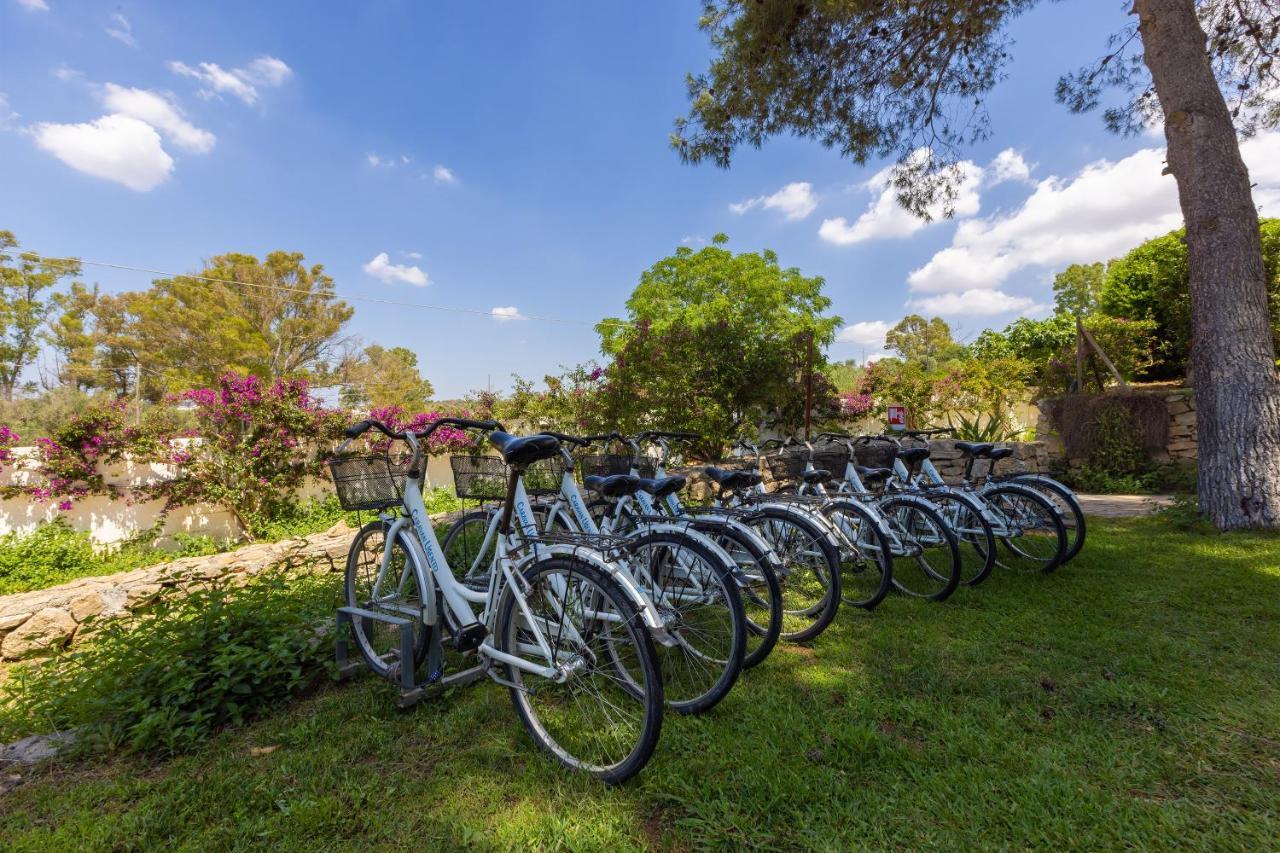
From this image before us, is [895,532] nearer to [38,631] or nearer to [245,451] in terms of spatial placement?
[38,631]

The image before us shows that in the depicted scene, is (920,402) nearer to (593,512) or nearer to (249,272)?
(593,512)

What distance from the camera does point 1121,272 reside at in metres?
11.0

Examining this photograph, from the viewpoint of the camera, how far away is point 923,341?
1465 inches

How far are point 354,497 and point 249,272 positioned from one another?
23821mm

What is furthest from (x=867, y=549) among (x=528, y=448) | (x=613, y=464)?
(x=528, y=448)

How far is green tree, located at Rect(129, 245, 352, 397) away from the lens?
1944 centimetres

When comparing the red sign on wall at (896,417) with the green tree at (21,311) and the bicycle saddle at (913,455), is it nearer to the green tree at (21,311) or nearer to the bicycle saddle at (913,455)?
the bicycle saddle at (913,455)

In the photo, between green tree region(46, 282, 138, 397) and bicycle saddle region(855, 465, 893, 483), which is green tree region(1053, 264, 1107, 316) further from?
green tree region(46, 282, 138, 397)

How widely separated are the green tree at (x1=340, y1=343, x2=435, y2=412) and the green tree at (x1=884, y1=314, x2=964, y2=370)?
27.5 metres

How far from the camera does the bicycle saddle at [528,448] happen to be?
1.94m

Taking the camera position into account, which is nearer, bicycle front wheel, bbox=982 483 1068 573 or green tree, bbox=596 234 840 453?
bicycle front wheel, bbox=982 483 1068 573

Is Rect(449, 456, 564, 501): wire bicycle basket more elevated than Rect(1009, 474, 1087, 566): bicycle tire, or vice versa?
Rect(449, 456, 564, 501): wire bicycle basket

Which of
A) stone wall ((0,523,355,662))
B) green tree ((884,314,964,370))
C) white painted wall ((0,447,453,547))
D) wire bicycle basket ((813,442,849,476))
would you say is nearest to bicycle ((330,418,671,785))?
stone wall ((0,523,355,662))

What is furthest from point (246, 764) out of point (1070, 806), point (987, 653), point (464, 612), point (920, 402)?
point (920, 402)
